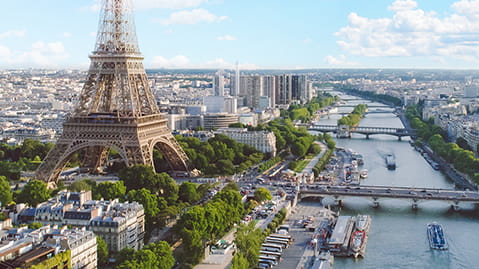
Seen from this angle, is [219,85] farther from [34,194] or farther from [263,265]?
[263,265]

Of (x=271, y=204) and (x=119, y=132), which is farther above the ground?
(x=119, y=132)

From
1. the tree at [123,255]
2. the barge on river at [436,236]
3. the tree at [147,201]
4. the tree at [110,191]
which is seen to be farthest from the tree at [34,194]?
the barge on river at [436,236]

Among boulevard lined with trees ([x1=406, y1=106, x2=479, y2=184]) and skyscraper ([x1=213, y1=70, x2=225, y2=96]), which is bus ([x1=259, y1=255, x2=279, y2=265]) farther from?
skyscraper ([x1=213, y1=70, x2=225, y2=96])

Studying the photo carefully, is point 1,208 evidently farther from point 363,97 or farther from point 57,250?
point 363,97

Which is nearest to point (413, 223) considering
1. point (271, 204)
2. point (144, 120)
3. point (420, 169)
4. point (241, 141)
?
point (271, 204)

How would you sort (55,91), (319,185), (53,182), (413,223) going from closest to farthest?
(413,223) → (53,182) → (319,185) → (55,91)

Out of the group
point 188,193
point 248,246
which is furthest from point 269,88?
point 248,246

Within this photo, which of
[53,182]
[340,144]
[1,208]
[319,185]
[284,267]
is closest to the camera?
[284,267]
